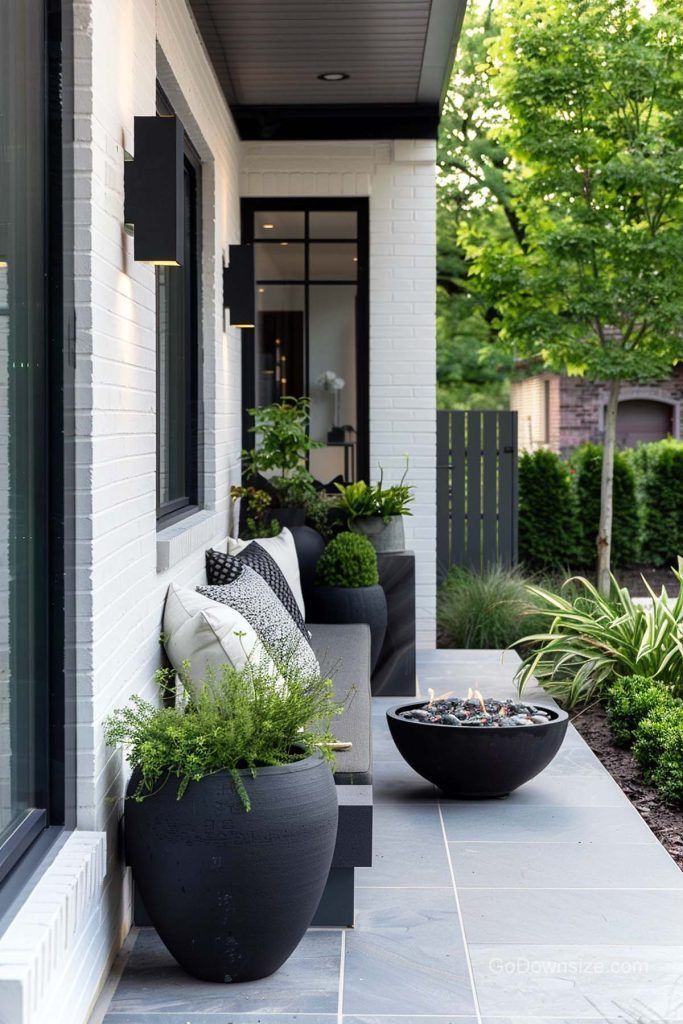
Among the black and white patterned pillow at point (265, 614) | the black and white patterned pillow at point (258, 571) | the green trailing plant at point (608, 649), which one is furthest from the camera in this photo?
the green trailing plant at point (608, 649)

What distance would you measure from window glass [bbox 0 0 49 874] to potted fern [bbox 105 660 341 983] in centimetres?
27

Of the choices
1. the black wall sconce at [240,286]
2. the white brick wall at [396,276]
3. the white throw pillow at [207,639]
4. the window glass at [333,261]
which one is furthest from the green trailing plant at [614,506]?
the white throw pillow at [207,639]

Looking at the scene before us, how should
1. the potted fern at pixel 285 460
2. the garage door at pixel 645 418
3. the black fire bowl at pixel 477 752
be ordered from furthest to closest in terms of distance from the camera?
the garage door at pixel 645 418 < the potted fern at pixel 285 460 < the black fire bowl at pixel 477 752

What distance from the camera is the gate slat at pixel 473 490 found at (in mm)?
9812

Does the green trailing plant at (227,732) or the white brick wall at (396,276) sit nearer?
the green trailing plant at (227,732)

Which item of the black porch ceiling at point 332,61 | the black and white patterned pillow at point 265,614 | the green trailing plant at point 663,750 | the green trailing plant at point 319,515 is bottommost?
the green trailing plant at point 663,750

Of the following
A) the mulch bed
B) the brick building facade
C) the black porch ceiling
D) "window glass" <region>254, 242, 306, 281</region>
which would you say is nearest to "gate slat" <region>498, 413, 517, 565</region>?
"window glass" <region>254, 242, 306, 281</region>

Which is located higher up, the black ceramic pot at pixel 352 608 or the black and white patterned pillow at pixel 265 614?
the black and white patterned pillow at pixel 265 614

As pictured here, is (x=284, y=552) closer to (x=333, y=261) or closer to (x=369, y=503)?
(x=369, y=503)

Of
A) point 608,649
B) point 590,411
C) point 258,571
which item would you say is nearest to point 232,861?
point 258,571

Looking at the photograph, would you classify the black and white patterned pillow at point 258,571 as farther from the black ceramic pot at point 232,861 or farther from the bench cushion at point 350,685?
the black ceramic pot at point 232,861

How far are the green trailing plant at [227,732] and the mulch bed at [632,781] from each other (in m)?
1.55

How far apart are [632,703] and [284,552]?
166 cm

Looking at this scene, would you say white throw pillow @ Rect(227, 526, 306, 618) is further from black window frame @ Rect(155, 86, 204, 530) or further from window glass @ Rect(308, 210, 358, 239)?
window glass @ Rect(308, 210, 358, 239)
